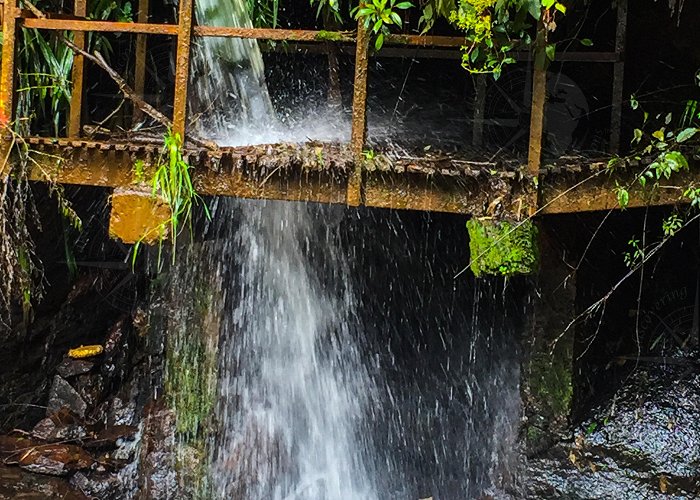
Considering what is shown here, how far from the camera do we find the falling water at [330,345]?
233 inches

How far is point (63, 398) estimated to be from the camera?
6.66 meters

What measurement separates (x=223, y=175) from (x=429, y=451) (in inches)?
133

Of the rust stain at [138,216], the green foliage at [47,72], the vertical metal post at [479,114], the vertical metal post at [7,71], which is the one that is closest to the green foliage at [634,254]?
the vertical metal post at [479,114]

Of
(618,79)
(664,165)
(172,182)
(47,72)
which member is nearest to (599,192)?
(664,165)

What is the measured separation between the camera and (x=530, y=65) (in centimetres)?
685

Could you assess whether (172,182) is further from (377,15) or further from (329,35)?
(377,15)

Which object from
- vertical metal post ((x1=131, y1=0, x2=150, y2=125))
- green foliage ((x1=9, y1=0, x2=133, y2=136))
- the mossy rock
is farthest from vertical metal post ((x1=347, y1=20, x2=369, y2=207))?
vertical metal post ((x1=131, y1=0, x2=150, y2=125))

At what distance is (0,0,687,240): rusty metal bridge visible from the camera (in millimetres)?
3971

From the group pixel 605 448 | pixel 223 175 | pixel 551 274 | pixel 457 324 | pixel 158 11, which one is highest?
pixel 158 11

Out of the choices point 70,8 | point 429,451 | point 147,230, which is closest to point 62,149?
point 147,230

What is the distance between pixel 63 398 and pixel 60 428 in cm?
38

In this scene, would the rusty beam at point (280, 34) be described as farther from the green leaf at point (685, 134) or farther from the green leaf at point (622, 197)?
the green leaf at point (685, 134)

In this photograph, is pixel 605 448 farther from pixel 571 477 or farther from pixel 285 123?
pixel 285 123

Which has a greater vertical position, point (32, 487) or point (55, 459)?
point (55, 459)
